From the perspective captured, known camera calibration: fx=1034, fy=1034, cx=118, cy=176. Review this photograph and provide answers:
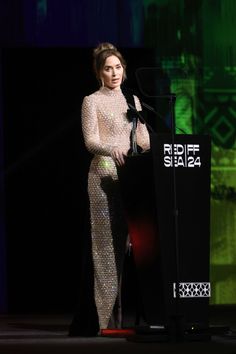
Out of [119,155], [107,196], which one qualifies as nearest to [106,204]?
[107,196]

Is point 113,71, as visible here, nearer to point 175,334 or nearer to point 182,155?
point 182,155

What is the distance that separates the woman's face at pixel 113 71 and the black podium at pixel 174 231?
52 cm

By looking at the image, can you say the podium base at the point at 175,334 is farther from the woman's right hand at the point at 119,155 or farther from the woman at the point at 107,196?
the woman's right hand at the point at 119,155

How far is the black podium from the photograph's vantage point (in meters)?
4.73

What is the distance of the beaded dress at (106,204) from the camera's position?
5.21m

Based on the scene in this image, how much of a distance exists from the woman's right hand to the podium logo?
0.30 meters

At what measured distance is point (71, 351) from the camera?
447 cm

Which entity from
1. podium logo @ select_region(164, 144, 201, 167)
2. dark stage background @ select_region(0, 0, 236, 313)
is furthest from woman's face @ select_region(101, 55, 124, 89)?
dark stage background @ select_region(0, 0, 236, 313)

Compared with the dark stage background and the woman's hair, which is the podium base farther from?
the dark stage background

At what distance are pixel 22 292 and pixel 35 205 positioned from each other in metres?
0.64

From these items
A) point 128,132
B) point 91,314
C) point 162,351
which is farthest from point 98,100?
point 162,351

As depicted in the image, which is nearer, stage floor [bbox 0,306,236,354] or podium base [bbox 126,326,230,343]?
stage floor [bbox 0,306,236,354]

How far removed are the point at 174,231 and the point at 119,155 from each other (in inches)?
18.5

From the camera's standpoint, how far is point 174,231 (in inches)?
188
